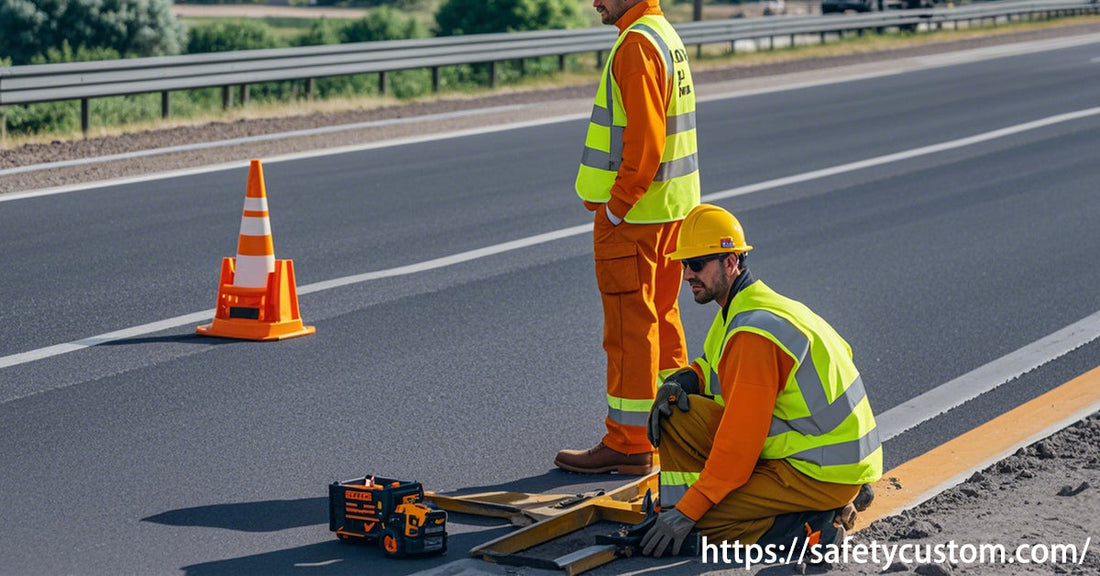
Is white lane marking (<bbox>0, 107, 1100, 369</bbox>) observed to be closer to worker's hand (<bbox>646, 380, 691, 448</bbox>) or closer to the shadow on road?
the shadow on road

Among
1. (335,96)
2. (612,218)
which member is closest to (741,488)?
(612,218)

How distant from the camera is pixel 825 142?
55.7 feet

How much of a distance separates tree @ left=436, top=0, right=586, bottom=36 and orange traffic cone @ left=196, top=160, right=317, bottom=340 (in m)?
44.8

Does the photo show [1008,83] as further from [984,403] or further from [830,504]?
[830,504]

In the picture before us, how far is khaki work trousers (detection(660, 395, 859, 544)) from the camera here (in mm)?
5059

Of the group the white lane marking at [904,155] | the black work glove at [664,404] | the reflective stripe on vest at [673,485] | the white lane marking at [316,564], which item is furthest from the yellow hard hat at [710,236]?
the white lane marking at [904,155]

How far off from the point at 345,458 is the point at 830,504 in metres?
2.26

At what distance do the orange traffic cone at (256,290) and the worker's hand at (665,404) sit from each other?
375 cm

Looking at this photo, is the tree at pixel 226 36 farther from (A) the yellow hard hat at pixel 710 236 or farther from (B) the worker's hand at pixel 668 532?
(B) the worker's hand at pixel 668 532

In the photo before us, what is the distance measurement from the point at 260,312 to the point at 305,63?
12.2 meters

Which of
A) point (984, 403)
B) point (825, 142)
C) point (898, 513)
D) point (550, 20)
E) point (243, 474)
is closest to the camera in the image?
point (898, 513)

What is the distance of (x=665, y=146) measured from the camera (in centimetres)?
624

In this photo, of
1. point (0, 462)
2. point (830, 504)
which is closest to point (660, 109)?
point (830, 504)

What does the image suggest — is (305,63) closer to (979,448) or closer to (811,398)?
(979,448)
